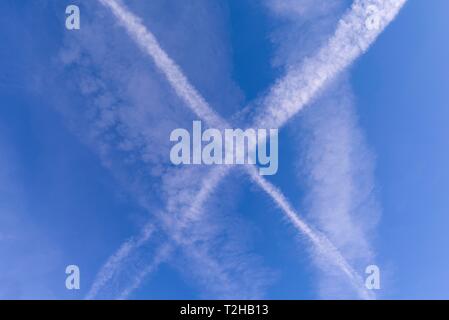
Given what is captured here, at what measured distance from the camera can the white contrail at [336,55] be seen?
635 cm

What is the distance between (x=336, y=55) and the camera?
6.40m

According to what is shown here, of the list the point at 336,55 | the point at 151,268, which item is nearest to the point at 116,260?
the point at 151,268

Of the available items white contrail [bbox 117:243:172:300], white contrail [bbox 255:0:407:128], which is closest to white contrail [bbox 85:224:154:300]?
white contrail [bbox 117:243:172:300]

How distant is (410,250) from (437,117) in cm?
243

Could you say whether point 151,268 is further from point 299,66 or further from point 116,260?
point 299,66

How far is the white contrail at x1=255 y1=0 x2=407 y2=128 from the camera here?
635 cm

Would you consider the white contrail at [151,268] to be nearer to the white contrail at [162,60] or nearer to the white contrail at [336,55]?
the white contrail at [162,60]

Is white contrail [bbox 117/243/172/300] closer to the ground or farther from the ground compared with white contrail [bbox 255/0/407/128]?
closer to the ground

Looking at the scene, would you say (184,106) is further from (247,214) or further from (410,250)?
(410,250)

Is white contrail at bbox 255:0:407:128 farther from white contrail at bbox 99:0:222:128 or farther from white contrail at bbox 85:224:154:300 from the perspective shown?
white contrail at bbox 85:224:154:300

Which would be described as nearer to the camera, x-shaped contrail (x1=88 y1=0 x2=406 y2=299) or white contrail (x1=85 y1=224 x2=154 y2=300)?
x-shaped contrail (x1=88 y1=0 x2=406 y2=299)

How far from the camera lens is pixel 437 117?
256 inches
